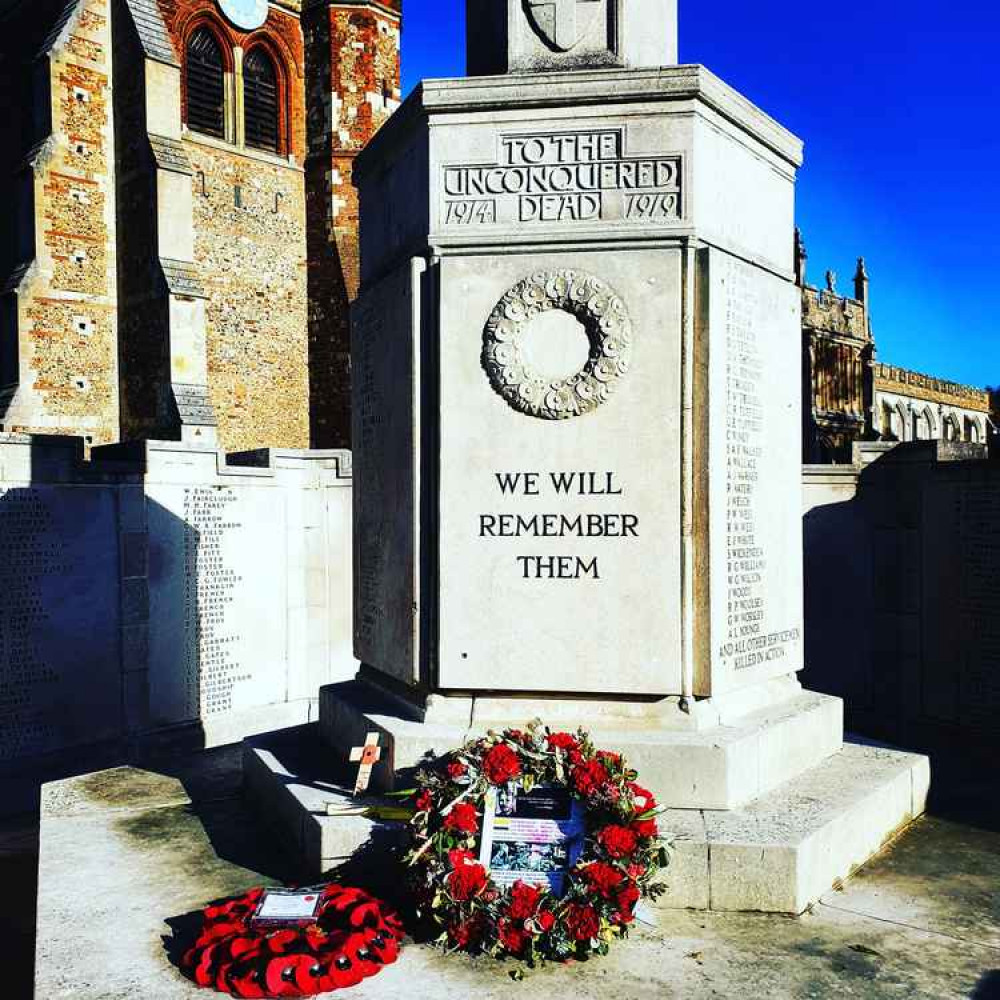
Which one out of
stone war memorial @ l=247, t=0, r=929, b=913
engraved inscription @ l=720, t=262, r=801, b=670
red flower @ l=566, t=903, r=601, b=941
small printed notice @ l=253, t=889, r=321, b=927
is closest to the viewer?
red flower @ l=566, t=903, r=601, b=941

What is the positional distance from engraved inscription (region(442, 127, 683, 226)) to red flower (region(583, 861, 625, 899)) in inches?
109

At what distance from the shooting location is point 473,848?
136 inches

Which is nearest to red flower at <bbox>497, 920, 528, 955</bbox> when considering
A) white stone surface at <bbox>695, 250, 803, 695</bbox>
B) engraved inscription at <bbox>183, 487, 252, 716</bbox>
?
white stone surface at <bbox>695, 250, 803, 695</bbox>

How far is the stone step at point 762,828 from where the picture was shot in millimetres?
3531

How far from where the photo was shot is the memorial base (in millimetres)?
3895

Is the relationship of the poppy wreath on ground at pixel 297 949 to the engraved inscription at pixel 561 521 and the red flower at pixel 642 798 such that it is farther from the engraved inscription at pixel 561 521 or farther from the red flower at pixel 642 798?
the engraved inscription at pixel 561 521

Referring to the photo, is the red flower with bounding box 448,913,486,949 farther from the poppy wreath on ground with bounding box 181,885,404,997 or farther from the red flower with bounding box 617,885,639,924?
the red flower with bounding box 617,885,639,924

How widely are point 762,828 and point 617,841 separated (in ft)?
2.50

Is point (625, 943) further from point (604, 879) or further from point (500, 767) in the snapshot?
point (500, 767)

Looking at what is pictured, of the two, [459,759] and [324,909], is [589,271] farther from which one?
[324,909]

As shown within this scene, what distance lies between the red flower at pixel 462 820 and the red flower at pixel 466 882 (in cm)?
17

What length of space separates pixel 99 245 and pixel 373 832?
1462 cm

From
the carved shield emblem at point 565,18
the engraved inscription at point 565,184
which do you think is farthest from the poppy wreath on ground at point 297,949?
the carved shield emblem at point 565,18

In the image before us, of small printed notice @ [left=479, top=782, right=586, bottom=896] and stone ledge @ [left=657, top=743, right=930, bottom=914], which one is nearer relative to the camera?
small printed notice @ [left=479, top=782, right=586, bottom=896]
